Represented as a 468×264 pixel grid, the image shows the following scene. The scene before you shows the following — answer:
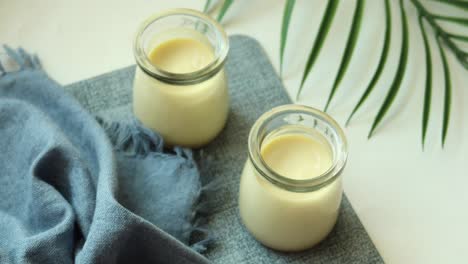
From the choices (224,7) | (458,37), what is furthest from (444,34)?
(224,7)

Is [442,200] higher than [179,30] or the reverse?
the reverse

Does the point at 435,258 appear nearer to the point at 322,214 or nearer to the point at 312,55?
the point at 322,214

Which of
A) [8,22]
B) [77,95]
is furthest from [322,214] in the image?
[8,22]

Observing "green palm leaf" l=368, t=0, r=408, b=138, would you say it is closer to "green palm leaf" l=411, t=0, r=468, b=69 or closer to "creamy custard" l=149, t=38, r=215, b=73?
"green palm leaf" l=411, t=0, r=468, b=69

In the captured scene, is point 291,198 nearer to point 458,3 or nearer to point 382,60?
point 382,60

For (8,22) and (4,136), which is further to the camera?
(8,22)

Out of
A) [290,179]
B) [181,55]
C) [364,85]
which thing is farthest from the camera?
[364,85]
